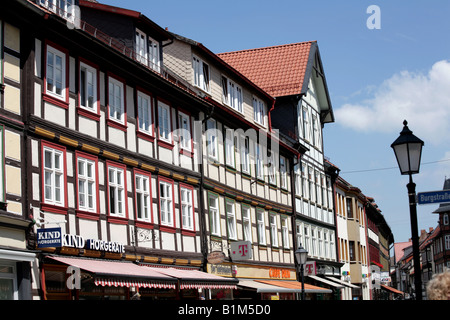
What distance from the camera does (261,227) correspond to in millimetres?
34281

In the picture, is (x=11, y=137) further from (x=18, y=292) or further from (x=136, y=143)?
(x=136, y=143)

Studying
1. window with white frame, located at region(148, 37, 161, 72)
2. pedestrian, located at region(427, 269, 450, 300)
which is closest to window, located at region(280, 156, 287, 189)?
window with white frame, located at region(148, 37, 161, 72)

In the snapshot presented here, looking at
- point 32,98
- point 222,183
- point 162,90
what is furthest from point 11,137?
point 222,183

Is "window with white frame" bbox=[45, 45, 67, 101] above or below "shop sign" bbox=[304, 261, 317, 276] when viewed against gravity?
above

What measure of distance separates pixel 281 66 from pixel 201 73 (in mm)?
15506

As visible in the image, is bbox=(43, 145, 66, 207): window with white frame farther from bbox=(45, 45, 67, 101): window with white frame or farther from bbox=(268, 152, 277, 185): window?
bbox=(268, 152, 277, 185): window

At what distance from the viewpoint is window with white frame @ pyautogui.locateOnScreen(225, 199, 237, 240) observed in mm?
30422

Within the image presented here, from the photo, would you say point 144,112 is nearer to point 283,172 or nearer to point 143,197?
point 143,197

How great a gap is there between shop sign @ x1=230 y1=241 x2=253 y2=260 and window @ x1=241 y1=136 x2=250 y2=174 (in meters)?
4.35

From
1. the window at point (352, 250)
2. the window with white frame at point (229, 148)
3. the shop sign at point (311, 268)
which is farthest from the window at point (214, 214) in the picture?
the window at point (352, 250)

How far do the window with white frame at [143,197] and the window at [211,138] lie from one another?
227 inches

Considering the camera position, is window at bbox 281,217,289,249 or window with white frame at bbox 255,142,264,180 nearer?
window with white frame at bbox 255,142,264,180

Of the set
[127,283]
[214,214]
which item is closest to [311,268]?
[214,214]

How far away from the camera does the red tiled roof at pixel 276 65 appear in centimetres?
4356
